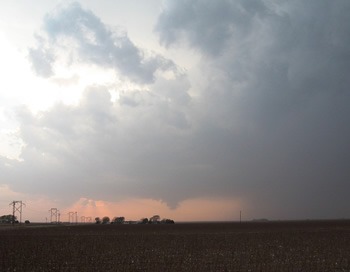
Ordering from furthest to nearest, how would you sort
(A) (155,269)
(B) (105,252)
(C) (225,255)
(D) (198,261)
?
(B) (105,252), (C) (225,255), (D) (198,261), (A) (155,269)

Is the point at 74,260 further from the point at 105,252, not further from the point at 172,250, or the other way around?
the point at 172,250

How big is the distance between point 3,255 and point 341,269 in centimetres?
3036

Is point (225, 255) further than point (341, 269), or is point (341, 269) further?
point (225, 255)

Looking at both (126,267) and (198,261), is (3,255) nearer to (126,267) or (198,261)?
(126,267)

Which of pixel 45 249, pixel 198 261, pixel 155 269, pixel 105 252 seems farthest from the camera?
pixel 45 249

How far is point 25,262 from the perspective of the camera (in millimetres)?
31750

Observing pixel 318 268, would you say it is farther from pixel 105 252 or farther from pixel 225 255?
pixel 105 252

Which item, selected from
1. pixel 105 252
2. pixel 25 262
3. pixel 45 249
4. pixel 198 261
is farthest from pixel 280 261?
pixel 45 249

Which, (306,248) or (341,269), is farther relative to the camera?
(306,248)

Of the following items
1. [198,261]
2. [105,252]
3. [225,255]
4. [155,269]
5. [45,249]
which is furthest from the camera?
[45,249]

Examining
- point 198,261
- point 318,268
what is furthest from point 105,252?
point 318,268

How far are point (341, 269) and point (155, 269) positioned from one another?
14418 mm

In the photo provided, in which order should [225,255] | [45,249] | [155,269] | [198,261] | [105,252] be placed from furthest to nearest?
1. [45,249]
2. [105,252]
3. [225,255]
4. [198,261]
5. [155,269]

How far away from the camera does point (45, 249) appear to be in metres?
40.5
